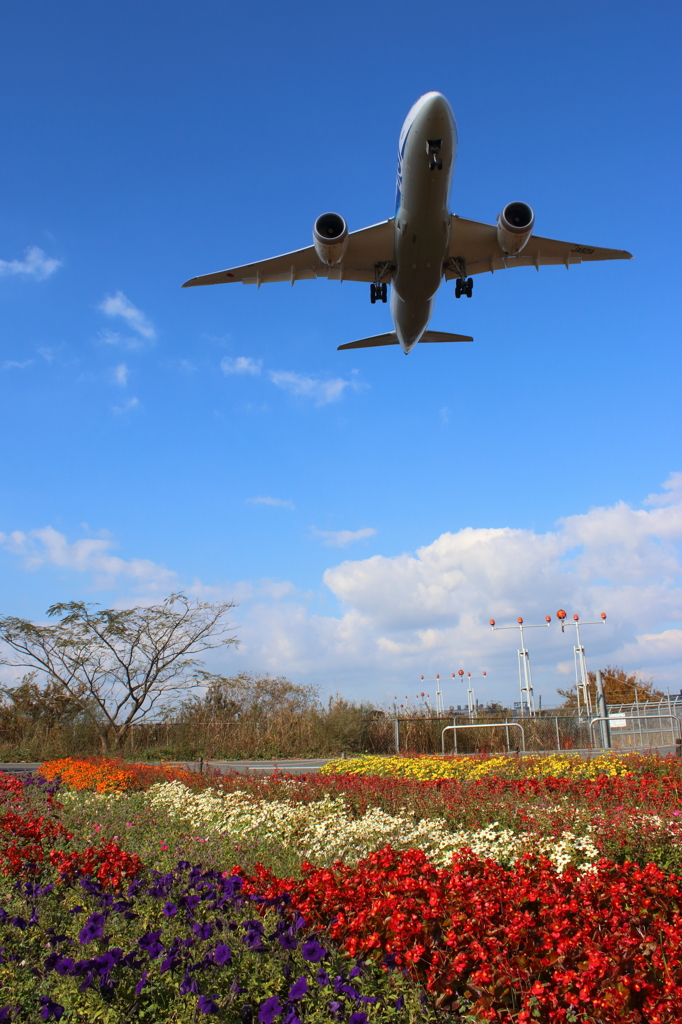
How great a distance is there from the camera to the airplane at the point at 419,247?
11219 millimetres

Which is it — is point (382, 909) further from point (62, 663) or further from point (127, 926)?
point (62, 663)

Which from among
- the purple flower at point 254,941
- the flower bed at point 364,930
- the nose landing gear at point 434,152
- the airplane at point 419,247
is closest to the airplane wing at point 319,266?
the airplane at point 419,247

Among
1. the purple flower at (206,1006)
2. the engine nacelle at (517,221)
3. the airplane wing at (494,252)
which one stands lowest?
the purple flower at (206,1006)

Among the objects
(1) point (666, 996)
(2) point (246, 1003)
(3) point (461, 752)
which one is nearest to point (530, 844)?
(1) point (666, 996)

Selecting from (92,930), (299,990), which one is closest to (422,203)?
(92,930)

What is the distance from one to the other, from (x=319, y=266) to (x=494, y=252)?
14.0 feet

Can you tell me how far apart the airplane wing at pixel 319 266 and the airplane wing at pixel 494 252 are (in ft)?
5.49

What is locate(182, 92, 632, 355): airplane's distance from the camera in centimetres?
1122

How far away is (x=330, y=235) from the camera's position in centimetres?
1341

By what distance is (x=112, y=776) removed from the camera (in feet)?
42.0

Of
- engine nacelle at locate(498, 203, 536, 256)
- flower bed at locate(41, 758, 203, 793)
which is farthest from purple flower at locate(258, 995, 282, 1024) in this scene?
engine nacelle at locate(498, 203, 536, 256)

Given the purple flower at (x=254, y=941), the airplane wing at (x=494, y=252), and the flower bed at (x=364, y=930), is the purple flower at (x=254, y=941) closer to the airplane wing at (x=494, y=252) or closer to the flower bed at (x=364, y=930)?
Answer: the flower bed at (x=364, y=930)

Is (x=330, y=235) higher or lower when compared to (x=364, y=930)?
higher

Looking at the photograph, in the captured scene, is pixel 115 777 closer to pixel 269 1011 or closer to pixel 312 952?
pixel 312 952
